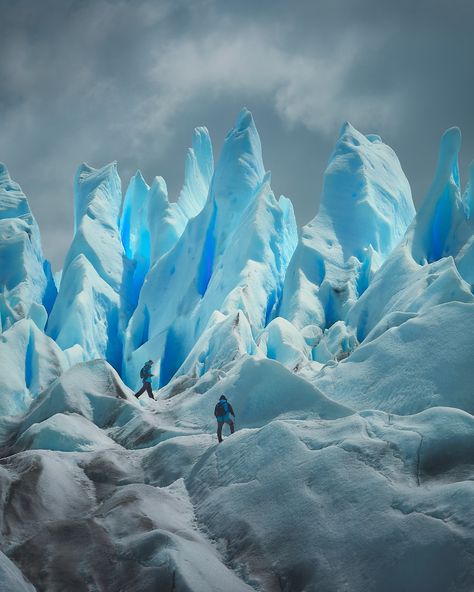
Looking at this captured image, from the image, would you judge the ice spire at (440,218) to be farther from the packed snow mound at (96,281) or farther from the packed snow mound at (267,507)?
the packed snow mound at (96,281)

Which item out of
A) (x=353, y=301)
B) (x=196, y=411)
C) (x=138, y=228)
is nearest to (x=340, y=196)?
(x=353, y=301)

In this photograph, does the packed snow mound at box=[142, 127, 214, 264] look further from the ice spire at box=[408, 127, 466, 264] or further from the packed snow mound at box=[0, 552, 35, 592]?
the packed snow mound at box=[0, 552, 35, 592]

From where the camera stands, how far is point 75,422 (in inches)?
539

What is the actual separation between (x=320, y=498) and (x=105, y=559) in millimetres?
2795

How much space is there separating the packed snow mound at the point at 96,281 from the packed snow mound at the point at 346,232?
8781 millimetres

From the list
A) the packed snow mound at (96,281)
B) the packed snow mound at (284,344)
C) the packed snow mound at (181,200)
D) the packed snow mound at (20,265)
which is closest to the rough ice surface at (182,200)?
the packed snow mound at (181,200)

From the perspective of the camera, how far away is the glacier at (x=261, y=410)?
295 inches

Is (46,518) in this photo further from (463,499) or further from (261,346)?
(261,346)

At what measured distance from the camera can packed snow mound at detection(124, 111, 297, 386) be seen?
27.2 meters

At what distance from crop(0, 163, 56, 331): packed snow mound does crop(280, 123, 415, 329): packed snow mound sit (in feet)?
38.1

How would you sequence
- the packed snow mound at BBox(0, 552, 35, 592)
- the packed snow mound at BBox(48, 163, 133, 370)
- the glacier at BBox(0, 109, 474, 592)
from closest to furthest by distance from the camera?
the packed snow mound at BBox(0, 552, 35, 592), the glacier at BBox(0, 109, 474, 592), the packed snow mound at BBox(48, 163, 133, 370)

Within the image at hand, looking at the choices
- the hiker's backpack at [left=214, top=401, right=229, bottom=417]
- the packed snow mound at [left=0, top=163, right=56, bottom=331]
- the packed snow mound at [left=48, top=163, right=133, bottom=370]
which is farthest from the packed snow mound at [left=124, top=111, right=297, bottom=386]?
the hiker's backpack at [left=214, top=401, right=229, bottom=417]

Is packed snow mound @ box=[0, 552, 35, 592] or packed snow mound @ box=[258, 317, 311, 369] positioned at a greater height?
packed snow mound @ box=[0, 552, 35, 592]

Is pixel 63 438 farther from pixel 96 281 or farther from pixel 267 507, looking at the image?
pixel 96 281
